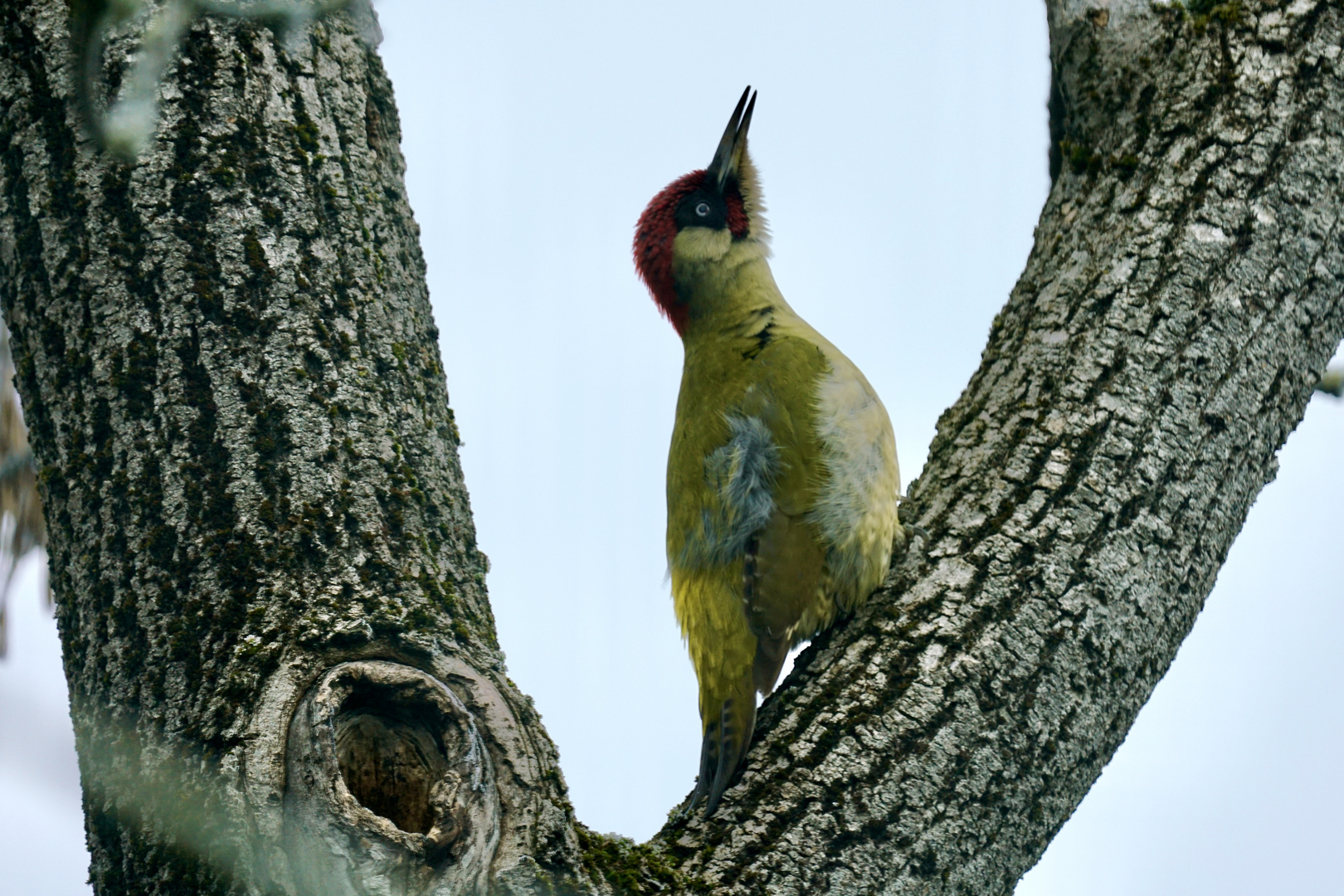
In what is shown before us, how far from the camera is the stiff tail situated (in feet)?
8.71

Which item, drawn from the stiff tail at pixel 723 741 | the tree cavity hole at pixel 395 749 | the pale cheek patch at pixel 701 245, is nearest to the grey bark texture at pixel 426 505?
the tree cavity hole at pixel 395 749

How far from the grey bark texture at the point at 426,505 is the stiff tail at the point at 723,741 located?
140 mm

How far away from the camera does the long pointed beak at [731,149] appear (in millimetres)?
4980

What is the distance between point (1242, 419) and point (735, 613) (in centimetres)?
151

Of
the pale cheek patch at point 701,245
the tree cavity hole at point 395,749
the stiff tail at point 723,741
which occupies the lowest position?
the tree cavity hole at point 395,749

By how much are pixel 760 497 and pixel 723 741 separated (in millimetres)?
975

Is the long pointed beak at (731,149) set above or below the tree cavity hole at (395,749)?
above

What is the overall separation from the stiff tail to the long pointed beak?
2560 mm

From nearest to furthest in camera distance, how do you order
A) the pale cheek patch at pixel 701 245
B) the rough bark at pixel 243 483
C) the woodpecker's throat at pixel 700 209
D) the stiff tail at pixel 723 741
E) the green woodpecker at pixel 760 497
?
the rough bark at pixel 243 483
the stiff tail at pixel 723 741
the green woodpecker at pixel 760 497
the pale cheek patch at pixel 701 245
the woodpecker's throat at pixel 700 209

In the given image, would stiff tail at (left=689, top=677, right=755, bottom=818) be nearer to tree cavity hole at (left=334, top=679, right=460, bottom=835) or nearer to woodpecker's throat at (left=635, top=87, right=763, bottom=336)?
tree cavity hole at (left=334, top=679, right=460, bottom=835)

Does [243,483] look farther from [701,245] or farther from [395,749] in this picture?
[701,245]

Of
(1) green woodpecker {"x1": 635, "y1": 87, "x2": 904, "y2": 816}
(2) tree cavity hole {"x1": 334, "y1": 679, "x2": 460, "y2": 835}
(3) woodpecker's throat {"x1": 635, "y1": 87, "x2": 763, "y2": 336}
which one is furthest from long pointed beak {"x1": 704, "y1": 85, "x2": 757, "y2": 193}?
(2) tree cavity hole {"x1": 334, "y1": 679, "x2": 460, "y2": 835}

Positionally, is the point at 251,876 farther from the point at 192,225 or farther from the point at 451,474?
the point at 192,225

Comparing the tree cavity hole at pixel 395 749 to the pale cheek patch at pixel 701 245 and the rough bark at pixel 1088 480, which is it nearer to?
the rough bark at pixel 1088 480
